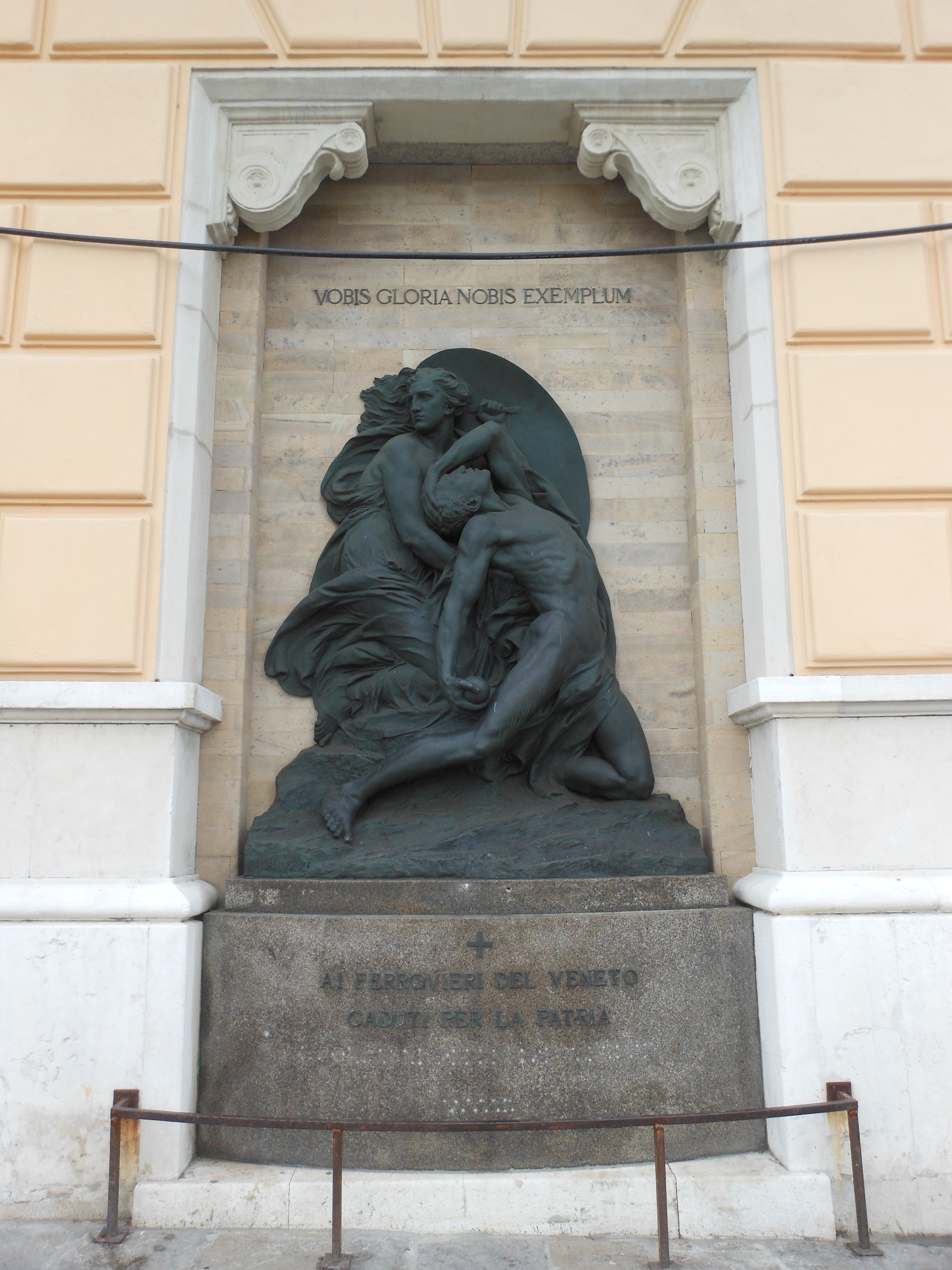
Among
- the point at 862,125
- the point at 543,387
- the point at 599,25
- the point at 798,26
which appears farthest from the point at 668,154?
the point at 543,387

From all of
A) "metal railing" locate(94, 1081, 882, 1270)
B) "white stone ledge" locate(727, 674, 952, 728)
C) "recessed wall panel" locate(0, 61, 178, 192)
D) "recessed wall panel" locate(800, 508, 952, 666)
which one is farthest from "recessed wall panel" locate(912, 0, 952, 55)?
"metal railing" locate(94, 1081, 882, 1270)

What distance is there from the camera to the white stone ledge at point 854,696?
202 inches

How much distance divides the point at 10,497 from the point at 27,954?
2.69 meters

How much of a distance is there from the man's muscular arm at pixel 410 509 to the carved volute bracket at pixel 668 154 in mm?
2514

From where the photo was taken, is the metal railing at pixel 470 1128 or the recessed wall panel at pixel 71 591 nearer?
the metal railing at pixel 470 1128

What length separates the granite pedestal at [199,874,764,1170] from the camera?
187 inches

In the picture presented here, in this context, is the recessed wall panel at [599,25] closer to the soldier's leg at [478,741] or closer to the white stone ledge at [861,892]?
the soldier's leg at [478,741]

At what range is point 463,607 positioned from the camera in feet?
18.6

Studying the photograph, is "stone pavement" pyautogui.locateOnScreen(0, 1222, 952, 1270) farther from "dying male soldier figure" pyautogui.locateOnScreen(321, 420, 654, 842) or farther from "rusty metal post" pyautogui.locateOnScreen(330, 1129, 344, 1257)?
"dying male soldier figure" pyautogui.locateOnScreen(321, 420, 654, 842)

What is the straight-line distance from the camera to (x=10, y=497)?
5.48m

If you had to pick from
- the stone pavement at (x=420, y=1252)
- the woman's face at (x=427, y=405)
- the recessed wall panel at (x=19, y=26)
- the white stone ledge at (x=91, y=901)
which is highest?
the recessed wall panel at (x=19, y=26)

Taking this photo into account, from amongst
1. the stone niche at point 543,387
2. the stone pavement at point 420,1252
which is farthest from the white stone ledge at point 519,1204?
the stone niche at point 543,387

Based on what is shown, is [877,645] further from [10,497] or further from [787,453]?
[10,497]

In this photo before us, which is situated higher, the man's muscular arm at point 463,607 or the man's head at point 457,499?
the man's head at point 457,499
